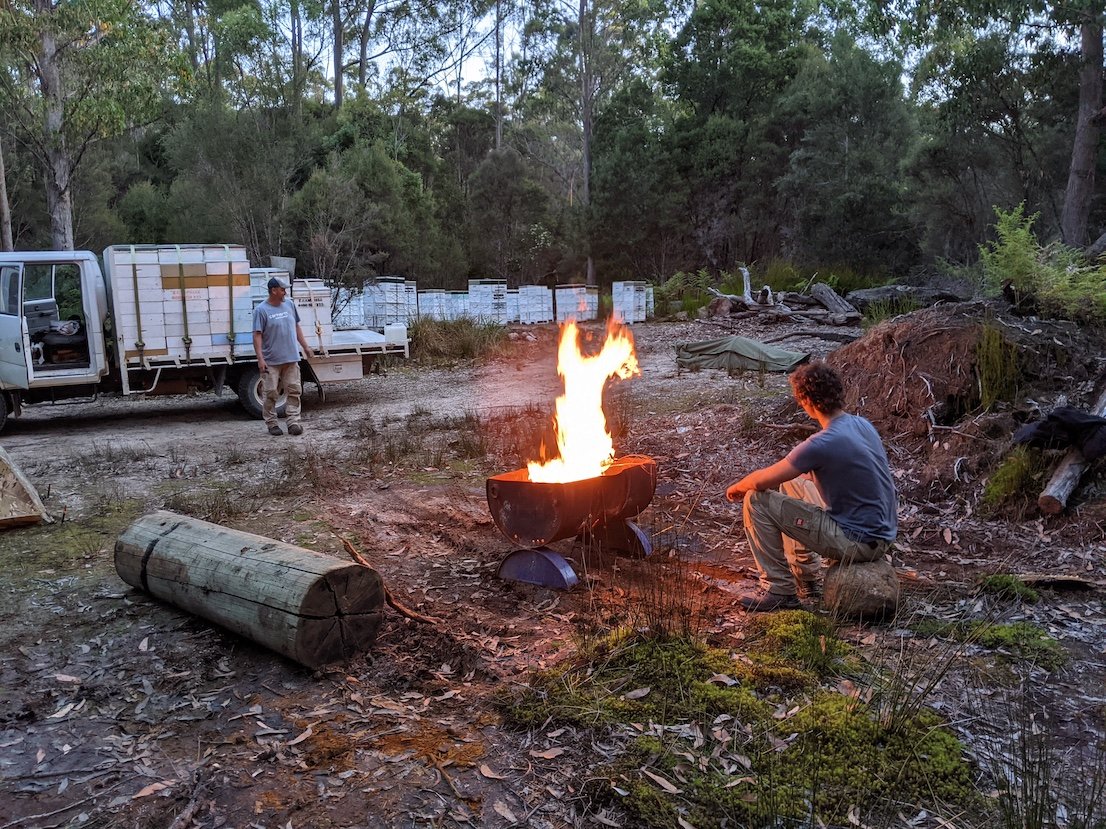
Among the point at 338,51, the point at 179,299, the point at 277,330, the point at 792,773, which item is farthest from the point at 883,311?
the point at 338,51

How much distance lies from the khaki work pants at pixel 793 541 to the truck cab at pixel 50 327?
32.2 feet

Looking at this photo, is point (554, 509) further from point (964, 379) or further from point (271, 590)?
point (964, 379)

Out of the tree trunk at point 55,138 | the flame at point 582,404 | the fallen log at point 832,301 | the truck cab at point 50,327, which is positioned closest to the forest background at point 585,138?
→ the tree trunk at point 55,138

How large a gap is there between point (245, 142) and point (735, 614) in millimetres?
24821

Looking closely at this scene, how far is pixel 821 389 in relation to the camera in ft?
15.4

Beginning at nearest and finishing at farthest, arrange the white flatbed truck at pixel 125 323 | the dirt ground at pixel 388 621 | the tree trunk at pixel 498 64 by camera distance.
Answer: the dirt ground at pixel 388 621
the white flatbed truck at pixel 125 323
the tree trunk at pixel 498 64

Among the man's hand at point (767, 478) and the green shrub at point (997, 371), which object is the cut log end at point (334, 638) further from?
the green shrub at point (997, 371)

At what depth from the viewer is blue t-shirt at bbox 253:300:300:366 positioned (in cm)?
1032

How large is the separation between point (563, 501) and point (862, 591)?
1772 millimetres

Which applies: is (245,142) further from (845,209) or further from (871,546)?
(871,546)

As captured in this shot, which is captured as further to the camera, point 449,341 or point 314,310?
point 449,341

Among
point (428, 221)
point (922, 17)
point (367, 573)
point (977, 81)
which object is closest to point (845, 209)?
point (977, 81)

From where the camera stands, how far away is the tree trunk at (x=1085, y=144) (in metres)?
19.5

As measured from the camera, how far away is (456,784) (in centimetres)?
316
